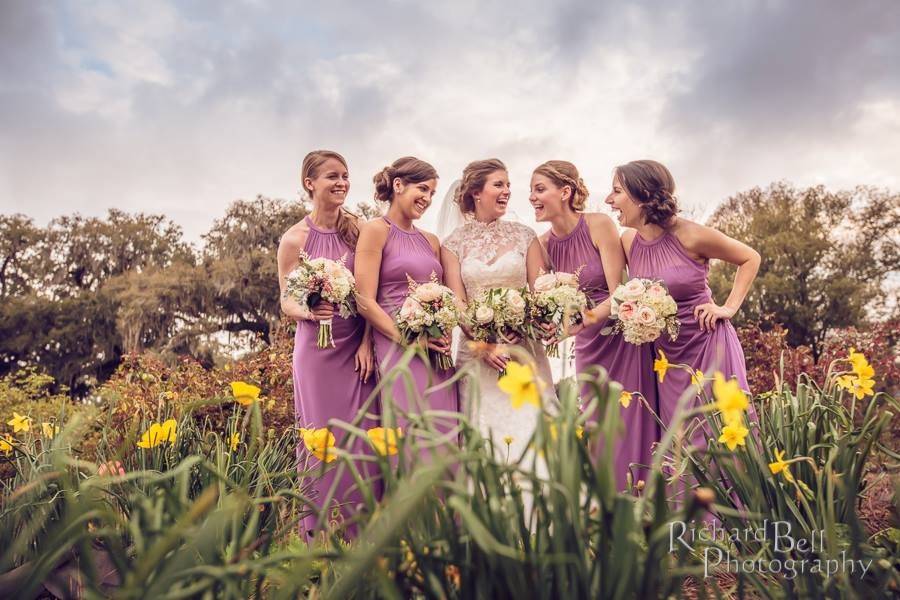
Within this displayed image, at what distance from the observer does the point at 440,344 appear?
4.46 metres

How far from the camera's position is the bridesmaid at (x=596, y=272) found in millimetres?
4914

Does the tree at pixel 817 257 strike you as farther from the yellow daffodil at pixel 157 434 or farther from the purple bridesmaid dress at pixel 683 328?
the yellow daffodil at pixel 157 434

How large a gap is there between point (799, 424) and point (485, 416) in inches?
92.9

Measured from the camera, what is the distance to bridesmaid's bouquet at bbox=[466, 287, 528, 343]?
170 inches

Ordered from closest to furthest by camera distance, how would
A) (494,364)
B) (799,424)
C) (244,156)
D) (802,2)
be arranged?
(799,424), (494,364), (802,2), (244,156)

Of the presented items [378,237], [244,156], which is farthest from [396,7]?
[378,237]

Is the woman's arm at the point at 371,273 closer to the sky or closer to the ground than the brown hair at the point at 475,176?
closer to the ground

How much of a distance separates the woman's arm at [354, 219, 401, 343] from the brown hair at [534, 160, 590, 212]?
149 cm

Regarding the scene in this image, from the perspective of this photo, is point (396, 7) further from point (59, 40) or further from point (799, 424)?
point (799, 424)

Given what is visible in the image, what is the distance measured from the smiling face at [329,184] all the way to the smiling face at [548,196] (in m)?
1.61

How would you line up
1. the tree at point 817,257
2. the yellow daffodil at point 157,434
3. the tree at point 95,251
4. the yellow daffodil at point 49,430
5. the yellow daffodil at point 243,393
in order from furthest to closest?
1. the tree at point 95,251
2. the tree at point 817,257
3. the yellow daffodil at point 49,430
4. the yellow daffodil at point 157,434
5. the yellow daffodil at point 243,393

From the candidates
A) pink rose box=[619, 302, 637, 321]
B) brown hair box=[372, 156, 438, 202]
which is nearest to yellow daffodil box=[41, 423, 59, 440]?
brown hair box=[372, 156, 438, 202]

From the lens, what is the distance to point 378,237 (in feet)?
15.8

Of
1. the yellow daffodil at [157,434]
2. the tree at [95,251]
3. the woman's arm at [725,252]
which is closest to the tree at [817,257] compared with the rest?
the woman's arm at [725,252]
